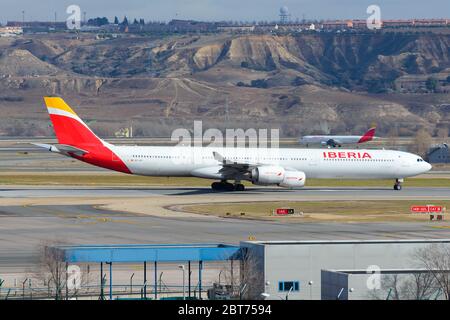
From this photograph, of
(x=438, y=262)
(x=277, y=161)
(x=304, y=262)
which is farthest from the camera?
(x=277, y=161)

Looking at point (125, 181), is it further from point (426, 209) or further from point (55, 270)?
point (55, 270)

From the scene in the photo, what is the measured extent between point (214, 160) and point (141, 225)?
26429mm

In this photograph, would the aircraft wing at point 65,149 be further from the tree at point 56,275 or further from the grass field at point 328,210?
the tree at point 56,275

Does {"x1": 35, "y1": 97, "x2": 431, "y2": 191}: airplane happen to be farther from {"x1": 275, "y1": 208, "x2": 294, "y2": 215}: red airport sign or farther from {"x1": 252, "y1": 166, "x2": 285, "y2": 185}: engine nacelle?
{"x1": 275, "y1": 208, "x2": 294, "y2": 215}: red airport sign

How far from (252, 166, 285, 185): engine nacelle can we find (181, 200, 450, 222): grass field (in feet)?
21.7

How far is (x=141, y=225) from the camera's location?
6862cm

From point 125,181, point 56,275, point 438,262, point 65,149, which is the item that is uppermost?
point 65,149

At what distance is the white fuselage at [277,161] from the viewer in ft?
307

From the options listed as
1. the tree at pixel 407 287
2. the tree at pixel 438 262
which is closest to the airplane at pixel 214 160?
the tree at pixel 438 262

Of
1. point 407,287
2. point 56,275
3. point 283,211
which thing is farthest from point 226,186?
point 407,287

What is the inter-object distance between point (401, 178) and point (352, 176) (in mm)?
6397

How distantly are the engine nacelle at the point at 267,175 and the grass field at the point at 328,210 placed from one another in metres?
6.60

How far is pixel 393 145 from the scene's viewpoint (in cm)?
18825

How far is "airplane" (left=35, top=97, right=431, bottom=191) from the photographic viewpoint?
3632 inches
